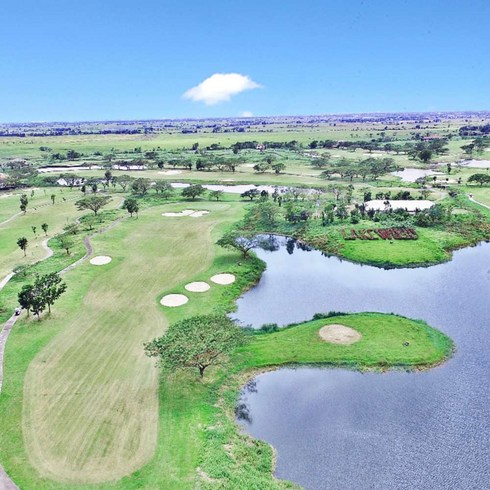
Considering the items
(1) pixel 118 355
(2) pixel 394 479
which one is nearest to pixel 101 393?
(1) pixel 118 355

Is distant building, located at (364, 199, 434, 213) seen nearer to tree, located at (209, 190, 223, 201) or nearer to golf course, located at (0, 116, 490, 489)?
golf course, located at (0, 116, 490, 489)

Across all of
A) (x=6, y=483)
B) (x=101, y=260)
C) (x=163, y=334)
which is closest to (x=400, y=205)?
(x=101, y=260)

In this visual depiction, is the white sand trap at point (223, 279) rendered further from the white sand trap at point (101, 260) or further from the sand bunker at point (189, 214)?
the sand bunker at point (189, 214)

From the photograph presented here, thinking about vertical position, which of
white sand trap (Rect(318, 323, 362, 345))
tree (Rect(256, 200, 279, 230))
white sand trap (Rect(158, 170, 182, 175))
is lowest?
white sand trap (Rect(318, 323, 362, 345))

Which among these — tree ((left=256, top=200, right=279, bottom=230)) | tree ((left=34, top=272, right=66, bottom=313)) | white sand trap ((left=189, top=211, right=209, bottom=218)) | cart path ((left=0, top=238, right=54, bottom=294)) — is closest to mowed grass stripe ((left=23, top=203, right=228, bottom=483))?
tree ((left=34, top=272, right=66, bottom=313))

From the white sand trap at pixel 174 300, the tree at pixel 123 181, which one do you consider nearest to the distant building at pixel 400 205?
the white sand trap at pixel 174 300

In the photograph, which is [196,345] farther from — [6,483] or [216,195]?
[216,195]
